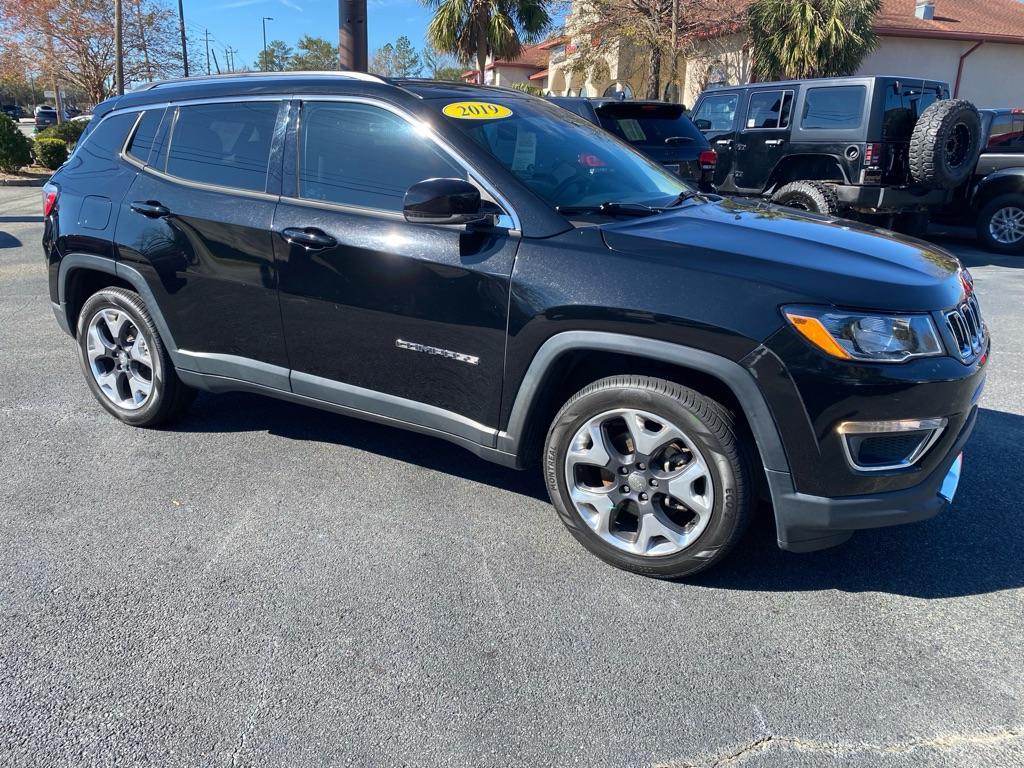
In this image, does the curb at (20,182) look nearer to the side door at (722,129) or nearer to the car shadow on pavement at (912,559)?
the side door at (722,129)

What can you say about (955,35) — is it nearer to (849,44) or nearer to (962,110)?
(849,44)

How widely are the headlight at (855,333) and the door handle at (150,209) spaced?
9.72 ft

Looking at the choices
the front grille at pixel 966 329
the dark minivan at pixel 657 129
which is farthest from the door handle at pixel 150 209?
the dark minivan at pixel 657 129

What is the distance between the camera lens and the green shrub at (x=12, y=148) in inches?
683

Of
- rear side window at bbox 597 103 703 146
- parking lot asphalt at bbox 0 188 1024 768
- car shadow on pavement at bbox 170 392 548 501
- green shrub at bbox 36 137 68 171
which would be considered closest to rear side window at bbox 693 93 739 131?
rear side window at bbox 597 103 703 146

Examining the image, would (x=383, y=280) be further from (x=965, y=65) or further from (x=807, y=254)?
(x=965, y=65)

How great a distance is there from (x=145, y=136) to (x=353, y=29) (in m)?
4.94

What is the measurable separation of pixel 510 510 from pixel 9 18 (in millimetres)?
33589

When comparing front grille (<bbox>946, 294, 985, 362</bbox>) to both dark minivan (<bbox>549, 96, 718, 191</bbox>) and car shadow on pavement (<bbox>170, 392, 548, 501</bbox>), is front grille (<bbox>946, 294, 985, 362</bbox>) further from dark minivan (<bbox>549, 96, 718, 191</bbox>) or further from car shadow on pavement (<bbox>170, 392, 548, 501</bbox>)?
dark minivan (<bbox>549, 96, 718, 191</bbox>)

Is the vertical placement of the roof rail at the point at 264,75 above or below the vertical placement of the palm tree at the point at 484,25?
below

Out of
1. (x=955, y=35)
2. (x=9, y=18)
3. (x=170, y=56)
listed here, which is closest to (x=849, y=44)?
(x=955, y=35)

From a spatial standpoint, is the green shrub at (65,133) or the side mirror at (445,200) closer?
the side mirror at (445,200)

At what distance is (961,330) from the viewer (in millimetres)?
2773

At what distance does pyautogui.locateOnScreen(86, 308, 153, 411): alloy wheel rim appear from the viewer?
167 inches
